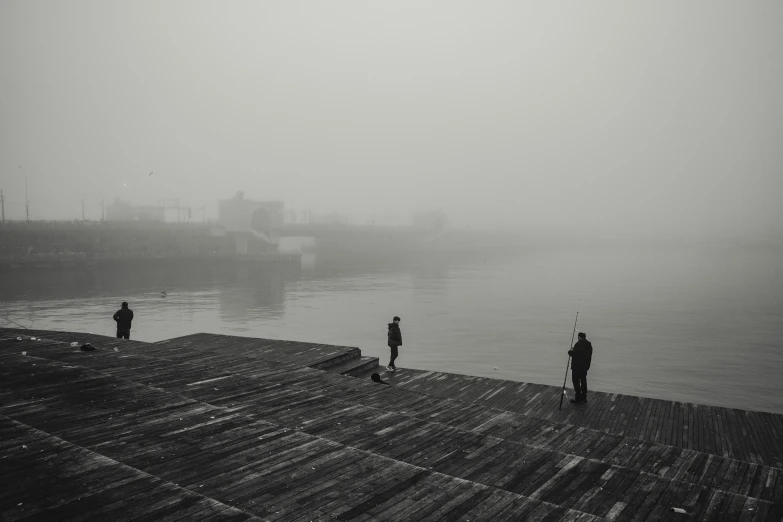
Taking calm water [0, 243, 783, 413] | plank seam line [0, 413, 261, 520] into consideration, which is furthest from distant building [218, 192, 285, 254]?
plank seam line [0, 413, 261, 520]

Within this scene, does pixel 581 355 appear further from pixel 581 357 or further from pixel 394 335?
pixel 394 335

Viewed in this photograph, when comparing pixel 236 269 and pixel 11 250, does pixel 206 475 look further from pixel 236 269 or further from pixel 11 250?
pixel 11 250

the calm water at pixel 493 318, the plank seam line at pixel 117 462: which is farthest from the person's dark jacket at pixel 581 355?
the calm water at pixel 493 318

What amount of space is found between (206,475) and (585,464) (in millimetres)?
5495

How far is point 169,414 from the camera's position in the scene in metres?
9.68

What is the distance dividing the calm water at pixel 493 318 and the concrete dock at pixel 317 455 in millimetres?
16631

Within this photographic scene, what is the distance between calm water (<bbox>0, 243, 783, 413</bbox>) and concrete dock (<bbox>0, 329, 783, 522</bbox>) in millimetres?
16631

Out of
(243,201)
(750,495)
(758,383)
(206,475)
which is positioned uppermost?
(243,201)

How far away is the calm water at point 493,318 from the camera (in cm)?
2948

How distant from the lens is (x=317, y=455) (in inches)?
322

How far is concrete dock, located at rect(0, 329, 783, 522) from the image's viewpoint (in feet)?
22.0

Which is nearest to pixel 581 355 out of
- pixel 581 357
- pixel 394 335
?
pixel 581 357

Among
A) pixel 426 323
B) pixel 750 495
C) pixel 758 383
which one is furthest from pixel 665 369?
pixel 750 495

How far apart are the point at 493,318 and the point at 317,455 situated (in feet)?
136
